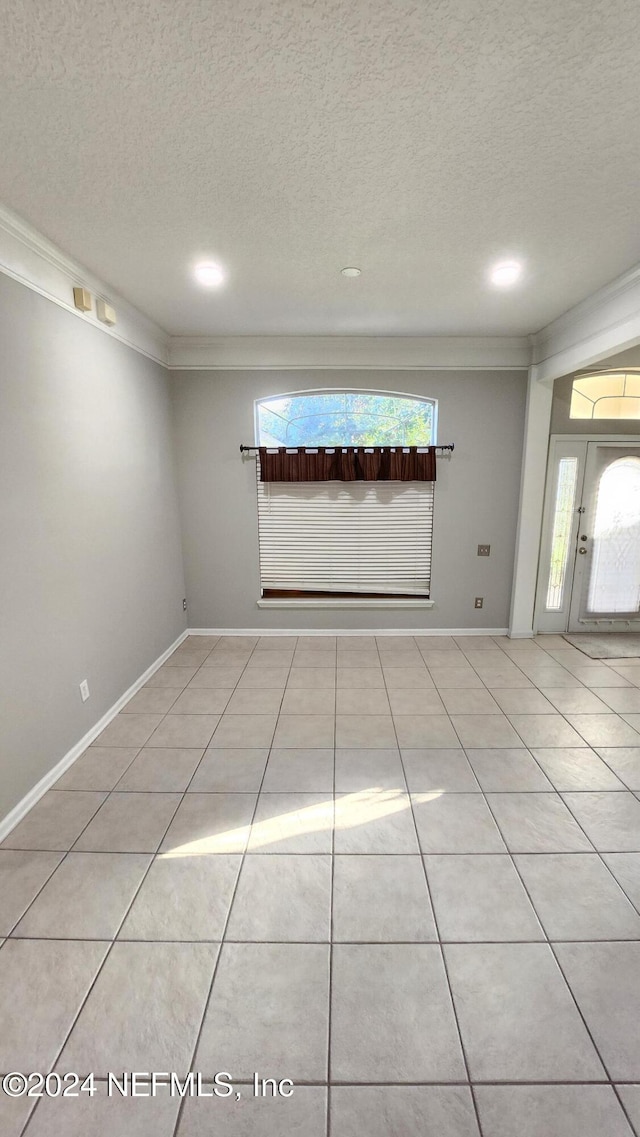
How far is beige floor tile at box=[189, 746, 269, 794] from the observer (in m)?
2.37

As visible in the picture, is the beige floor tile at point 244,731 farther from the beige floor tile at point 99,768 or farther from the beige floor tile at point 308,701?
the beige floor tile at point 99,768

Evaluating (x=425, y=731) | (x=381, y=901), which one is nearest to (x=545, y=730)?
(x=425, y=731)

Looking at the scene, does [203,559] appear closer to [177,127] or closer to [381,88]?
→ [177,127]

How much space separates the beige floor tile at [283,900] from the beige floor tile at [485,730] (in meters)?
1.25

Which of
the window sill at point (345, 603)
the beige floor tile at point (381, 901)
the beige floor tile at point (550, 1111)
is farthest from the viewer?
the window sill at point (345, 603)

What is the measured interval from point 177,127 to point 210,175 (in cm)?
26

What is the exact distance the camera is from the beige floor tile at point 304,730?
276 centimetres

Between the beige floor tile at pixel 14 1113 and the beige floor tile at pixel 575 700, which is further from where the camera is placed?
the beige floor tile at pixel 575 700

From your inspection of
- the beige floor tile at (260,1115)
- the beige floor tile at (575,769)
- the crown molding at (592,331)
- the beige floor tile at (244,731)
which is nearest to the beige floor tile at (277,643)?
the beige floor tile at (244,731)

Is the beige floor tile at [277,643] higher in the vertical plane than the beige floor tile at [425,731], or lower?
higher

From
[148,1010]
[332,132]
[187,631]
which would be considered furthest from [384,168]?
[187,631]

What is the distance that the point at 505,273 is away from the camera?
2652 millimetres

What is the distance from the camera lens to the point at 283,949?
1565 millimetres

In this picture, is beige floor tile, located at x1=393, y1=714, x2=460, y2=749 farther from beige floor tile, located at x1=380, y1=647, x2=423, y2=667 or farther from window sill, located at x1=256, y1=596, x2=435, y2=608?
window sill, located at x1=256, y1=596, x2=435, y2=608
